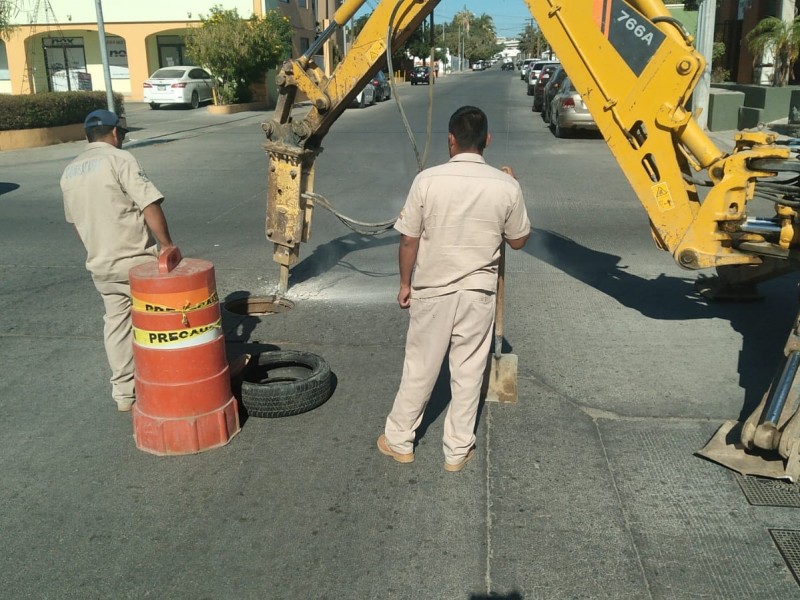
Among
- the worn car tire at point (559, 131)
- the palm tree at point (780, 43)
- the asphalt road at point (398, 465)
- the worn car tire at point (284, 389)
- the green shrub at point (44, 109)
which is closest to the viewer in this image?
the asphalt road at point (398, 465)

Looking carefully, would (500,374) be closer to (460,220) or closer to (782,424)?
(460,220)

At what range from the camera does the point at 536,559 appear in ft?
11.8

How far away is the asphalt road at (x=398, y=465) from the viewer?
11.5 feet

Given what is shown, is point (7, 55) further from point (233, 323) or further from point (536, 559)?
point (536, 559)

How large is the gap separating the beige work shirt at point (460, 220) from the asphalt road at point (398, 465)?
110 centimetres

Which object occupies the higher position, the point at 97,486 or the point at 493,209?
the point at 493,209

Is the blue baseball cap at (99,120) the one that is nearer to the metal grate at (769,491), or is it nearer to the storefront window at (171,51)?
the metal grate at (769,491)

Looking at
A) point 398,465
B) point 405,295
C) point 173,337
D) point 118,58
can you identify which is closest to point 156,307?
point 173,337

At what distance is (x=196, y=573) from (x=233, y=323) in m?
3.54

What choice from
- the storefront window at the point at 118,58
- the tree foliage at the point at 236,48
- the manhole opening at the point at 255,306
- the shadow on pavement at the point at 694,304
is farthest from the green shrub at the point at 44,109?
the storefront window at the point at 118,58

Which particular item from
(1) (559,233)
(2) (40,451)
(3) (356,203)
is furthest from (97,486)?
(3) (356,203)

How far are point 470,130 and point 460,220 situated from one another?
0.48 metres

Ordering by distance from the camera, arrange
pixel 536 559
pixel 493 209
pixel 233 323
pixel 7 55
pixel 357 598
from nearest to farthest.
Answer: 1. pixel 357 598
2. pixel 536 559
3. pixel 493 209
4. pixel 233 323
5. pixel 7 55

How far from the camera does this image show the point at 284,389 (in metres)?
4.96
